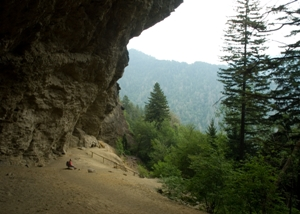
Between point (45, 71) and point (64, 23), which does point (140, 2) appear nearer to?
point (64, 23)

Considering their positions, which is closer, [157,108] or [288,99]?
[288,99]

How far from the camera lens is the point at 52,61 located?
13.4m

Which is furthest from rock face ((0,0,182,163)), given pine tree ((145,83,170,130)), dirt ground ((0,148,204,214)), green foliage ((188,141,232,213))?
pine tree ((145,83,170,130))

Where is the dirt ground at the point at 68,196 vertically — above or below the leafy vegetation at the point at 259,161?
below

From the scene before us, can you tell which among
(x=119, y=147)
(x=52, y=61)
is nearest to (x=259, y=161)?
(x=52, y=61)

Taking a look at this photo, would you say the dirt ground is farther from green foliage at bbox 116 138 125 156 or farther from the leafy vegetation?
green foliage at bbox 116 138 125 156

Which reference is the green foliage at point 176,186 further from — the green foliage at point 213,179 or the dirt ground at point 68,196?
the green foliage at point 213,179

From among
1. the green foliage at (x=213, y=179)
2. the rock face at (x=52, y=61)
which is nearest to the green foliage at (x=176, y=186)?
the green foliage at (x=213, y=179)

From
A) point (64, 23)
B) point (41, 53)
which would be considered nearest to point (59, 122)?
point (41, 53)

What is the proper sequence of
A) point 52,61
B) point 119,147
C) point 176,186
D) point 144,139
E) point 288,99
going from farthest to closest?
point 144,139
point 119,147
point 52,61
point 176,186
point 288,99

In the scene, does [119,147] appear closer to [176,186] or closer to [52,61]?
[176,186]

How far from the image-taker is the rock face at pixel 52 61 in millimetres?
10430

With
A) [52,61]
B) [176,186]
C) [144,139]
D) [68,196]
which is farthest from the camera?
[144,139]

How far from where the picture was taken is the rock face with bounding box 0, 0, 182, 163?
10.4m
